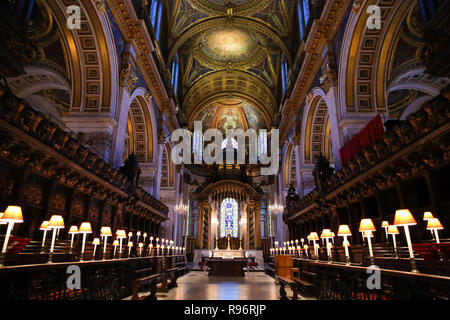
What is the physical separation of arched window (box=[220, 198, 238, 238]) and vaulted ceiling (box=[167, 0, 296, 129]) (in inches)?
323

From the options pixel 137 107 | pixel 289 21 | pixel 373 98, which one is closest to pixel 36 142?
pixel 137 107

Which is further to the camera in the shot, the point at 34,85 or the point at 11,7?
the point at 34,85

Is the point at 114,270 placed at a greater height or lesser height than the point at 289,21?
lesser

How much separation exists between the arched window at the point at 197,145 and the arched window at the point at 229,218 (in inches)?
215

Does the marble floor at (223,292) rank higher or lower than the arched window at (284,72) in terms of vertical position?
lower

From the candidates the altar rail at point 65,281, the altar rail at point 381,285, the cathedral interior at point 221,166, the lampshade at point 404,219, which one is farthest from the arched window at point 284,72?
the lampshade at point 404,219

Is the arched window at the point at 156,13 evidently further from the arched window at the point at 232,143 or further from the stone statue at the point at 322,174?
the arched window at the point at 232,143

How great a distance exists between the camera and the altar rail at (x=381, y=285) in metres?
2.83

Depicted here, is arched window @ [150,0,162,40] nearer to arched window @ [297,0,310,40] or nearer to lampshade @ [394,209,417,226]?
arched window @ [297,0,310,40]

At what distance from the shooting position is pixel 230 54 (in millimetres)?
22688
